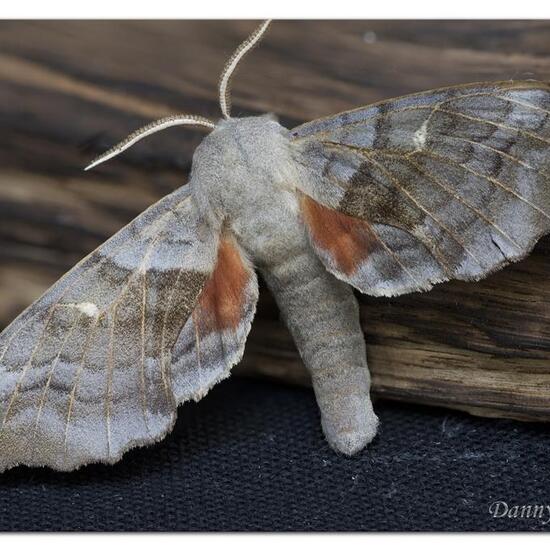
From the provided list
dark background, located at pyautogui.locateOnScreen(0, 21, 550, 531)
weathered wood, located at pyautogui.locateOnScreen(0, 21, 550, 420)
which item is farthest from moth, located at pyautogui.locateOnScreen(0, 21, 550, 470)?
weathered wood, located at pyautogui.locateOnScreen(0, 21, 550, 420)

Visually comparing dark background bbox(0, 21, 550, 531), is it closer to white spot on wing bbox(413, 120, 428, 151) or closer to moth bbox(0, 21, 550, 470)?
moth bbox(0, 21, 550, 470)

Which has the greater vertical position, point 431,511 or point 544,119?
point 544,119

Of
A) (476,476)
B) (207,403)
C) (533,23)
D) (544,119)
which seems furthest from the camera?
(207,403)

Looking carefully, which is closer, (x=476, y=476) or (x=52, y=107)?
(x=476, y=476)

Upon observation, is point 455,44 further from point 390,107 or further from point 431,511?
point 431,511

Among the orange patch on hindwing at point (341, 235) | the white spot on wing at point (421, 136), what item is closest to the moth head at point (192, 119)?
Answer: the orange patch on hindwing at point (341, 235)

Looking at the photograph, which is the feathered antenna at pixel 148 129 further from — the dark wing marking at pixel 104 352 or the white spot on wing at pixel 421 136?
the white spot on wing at pixel 421 136

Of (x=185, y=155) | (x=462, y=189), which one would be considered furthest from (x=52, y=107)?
(x=462, y=189)
